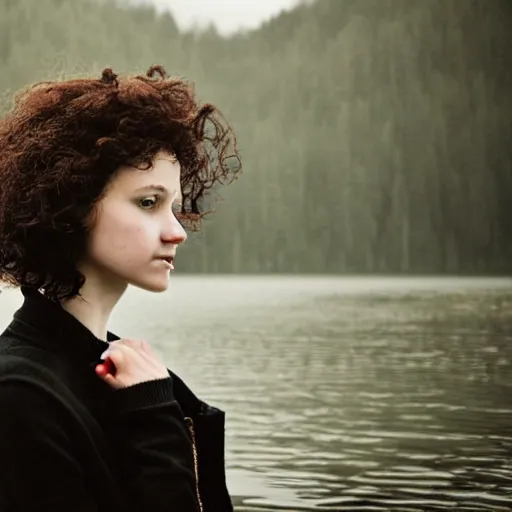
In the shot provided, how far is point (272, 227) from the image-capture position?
51.2 meters

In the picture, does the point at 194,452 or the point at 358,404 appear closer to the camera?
the point at 194,452

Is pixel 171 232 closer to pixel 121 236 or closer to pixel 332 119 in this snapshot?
pixel 121 236

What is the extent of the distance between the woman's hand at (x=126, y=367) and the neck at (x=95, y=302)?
0.12 ft

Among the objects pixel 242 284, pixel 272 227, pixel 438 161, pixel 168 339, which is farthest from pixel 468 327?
pixel 242 284

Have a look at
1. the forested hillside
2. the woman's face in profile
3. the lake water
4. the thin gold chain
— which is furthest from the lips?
the forested hillside

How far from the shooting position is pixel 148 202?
85 cm

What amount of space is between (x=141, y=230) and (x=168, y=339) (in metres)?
24.8

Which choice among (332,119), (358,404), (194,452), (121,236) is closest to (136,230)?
(121,236)

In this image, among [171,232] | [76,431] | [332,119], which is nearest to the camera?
[76,431]

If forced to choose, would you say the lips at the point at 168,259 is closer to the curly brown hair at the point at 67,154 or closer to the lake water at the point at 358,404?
the curly brown hair at the point at 67,154

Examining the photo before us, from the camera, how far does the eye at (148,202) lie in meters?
0.84

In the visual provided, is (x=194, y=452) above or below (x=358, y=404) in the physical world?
below

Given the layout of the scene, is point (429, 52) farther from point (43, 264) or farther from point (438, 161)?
point (43, 264)

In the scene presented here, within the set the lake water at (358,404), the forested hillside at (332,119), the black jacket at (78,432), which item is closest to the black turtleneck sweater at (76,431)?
the black jacket at (78,432)
